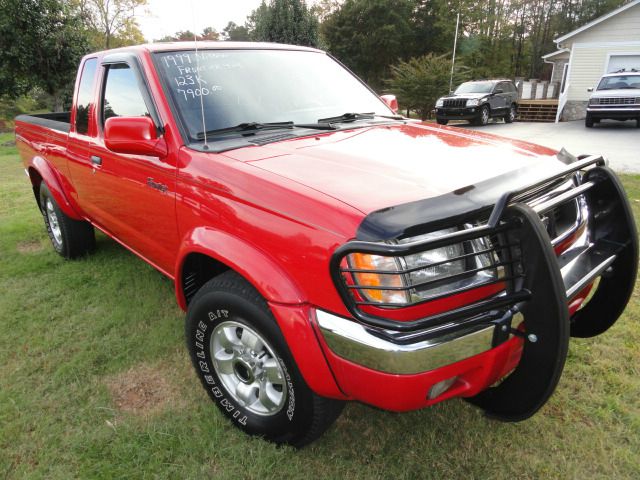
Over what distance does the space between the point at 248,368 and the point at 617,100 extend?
1801 centimetres

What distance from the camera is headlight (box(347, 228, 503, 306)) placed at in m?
1.60

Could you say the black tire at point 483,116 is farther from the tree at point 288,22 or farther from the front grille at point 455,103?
the tree at point 288,22

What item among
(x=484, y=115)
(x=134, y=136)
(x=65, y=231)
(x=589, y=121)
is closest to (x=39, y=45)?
(x=65, y=231)

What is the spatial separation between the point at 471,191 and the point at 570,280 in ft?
1.98

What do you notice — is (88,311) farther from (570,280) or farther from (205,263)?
(570,280)

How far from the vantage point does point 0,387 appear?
2781mm

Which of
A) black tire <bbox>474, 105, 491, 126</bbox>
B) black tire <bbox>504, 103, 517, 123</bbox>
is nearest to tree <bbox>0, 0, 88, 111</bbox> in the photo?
black tire <bbox>474, 105, 491, 126</bbox>

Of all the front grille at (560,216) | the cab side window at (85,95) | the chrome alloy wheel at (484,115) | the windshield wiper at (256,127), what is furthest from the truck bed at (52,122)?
the chrome alloy wheel at (484,115)

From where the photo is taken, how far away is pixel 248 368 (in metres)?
2.23

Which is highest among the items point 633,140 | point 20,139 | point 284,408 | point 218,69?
point 218,69

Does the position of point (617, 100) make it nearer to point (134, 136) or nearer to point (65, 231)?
point (65, 231)

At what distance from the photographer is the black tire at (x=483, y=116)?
17.2 m

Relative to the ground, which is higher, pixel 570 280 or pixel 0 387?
pixel 570 280

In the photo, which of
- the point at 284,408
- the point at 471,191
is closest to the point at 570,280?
the point at 471,191
